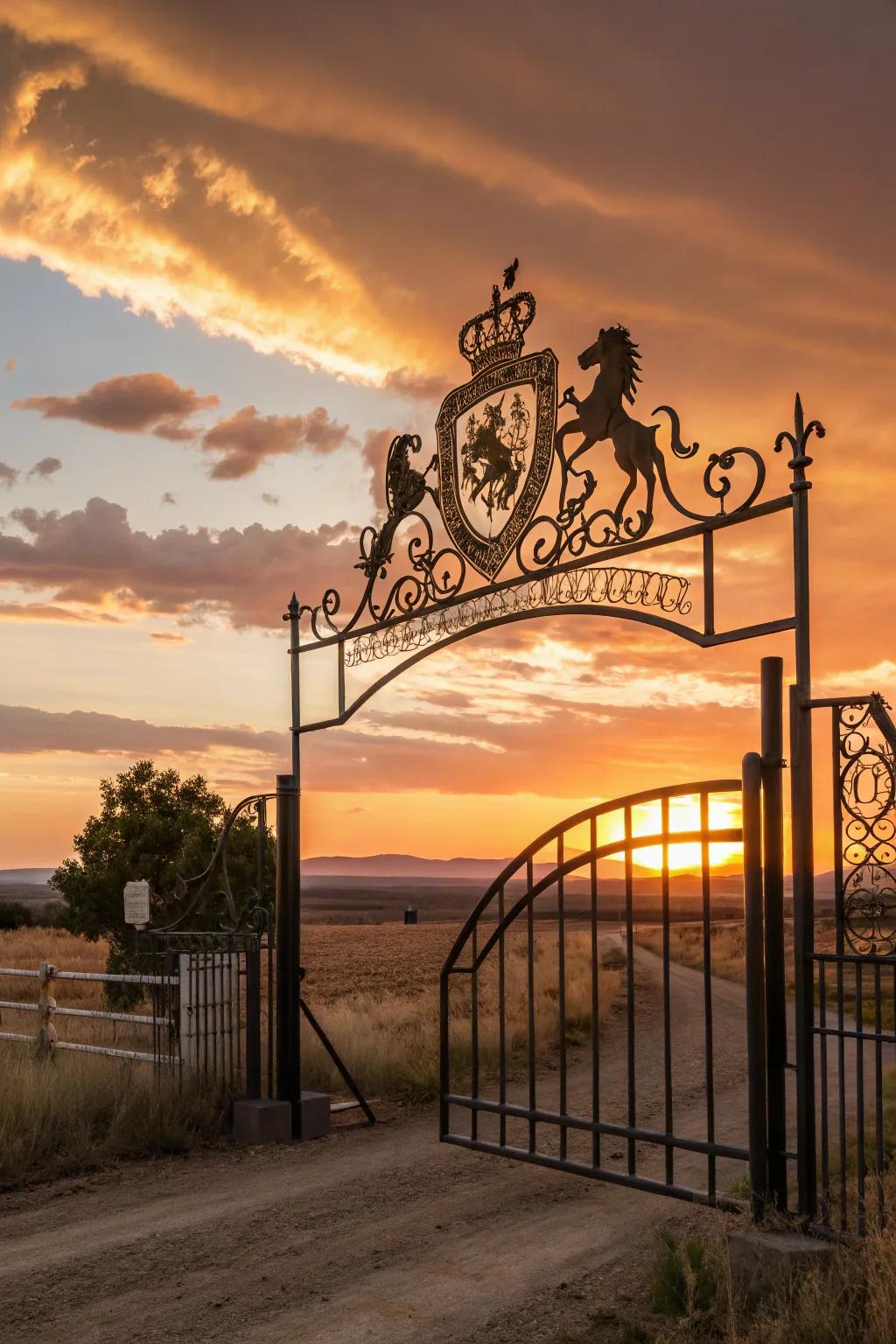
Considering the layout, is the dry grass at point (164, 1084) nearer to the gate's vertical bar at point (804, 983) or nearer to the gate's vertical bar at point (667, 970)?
the gate's vertical bar at point (667, 970)

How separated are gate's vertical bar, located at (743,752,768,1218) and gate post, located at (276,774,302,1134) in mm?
5227

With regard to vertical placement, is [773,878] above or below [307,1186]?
above

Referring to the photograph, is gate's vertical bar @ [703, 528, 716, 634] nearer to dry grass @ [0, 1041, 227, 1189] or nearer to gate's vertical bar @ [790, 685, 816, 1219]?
gate's vertical bar @ [790, 685, 816, 1219]

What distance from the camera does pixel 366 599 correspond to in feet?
38.5

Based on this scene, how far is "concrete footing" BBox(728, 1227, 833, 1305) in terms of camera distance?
606 centimetres

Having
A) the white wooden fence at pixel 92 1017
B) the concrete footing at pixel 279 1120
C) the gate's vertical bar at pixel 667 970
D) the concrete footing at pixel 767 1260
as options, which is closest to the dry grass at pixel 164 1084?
the white wooden fence at pixel 92 1017

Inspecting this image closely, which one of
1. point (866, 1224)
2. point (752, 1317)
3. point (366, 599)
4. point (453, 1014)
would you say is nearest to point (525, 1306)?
point (752, 1317)

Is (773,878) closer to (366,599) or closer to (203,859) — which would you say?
(366,599)

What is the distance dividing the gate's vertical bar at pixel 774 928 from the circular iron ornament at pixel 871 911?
0.58 meters

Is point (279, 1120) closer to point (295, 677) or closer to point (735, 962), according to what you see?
point (295, 677)

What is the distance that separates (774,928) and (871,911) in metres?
0.73

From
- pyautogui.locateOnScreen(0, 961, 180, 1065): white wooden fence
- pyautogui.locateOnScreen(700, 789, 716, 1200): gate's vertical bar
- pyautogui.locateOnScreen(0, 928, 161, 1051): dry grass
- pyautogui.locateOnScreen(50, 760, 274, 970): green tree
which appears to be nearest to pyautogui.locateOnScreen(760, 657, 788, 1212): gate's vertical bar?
pyautogui.locateOnScreen(700, 789, 716, 1200): gate's vertical bar

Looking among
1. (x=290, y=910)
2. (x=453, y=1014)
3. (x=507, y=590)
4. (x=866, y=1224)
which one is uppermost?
(x=507, y=590)

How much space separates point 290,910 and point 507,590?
3.80 metres
